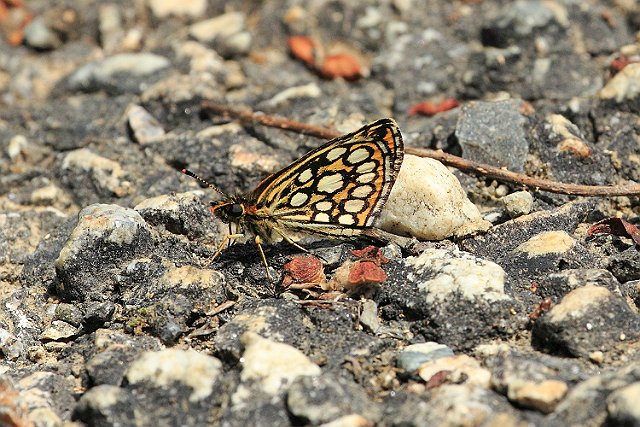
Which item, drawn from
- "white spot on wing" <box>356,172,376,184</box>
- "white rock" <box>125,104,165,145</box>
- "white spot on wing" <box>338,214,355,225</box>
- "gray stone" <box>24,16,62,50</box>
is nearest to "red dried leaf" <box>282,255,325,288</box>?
"white spot on wing" <box>338,214,355,225</box>

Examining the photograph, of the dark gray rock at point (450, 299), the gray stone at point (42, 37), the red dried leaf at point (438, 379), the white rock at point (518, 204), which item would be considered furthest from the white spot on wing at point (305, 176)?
the gray stone at point (42, 37)

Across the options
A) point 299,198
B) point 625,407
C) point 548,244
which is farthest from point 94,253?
point 625,407

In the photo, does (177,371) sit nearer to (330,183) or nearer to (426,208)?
(330,183)

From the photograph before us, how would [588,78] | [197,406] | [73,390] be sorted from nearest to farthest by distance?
[197,406] → [73,390] → [588,78]

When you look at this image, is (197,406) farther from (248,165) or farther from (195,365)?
(248,165)

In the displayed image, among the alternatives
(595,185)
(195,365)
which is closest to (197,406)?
(195,365)

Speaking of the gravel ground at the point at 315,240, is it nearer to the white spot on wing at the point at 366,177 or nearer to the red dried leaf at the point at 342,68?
the red dried leaf at the point at 342,68

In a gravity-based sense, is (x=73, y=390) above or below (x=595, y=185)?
below
